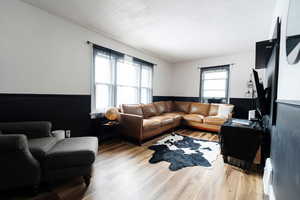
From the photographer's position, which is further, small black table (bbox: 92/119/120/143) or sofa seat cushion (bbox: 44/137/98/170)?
small black table (bbox: 92/119/120/143)

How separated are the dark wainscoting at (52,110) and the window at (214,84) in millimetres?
4037

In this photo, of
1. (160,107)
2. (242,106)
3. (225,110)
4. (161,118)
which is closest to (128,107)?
(161,118)

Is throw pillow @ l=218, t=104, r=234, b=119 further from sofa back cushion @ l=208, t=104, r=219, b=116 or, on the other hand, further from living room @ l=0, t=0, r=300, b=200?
sofa back cushion @ l=208, t=104, r=219, b=116

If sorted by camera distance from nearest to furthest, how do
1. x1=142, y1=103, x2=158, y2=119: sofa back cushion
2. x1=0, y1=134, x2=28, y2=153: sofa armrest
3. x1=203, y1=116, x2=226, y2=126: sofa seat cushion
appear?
1. x1=0, y1=134, x2=28, y2=153: sofa armrest
2. x1=203, y1=116, x2=226, y2=126: sofa seat cushion
3. x1=142, y1=103, x2=158, y2=119: sofa back cushion

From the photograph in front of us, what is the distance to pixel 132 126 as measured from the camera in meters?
3.02

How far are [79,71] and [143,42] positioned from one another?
5.96 ft

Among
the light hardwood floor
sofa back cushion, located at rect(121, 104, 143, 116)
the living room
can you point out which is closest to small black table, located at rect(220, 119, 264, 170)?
the living room

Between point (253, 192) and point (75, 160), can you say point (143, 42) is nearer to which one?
point (75, 160)

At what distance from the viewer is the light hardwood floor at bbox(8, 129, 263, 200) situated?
1460mm

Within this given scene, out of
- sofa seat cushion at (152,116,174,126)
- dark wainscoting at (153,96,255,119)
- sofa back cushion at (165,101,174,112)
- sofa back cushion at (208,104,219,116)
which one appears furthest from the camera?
sofa back cushion at (165,101,174,112)

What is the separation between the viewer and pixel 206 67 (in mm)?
4801

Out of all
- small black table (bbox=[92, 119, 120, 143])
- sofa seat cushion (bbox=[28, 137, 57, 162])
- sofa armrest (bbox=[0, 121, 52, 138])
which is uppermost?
sofa armrest (bbox=[0, 121, 52, 138])

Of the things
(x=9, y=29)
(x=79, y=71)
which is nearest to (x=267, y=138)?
(x=79, y=71)

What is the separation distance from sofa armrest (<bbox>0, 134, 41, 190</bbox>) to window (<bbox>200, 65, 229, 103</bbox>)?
4.84 m
